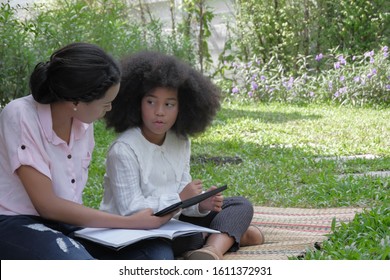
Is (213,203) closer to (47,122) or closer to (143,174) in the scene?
(143,174)

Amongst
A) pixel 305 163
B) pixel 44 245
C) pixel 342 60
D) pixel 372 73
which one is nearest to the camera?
pixel 44 245

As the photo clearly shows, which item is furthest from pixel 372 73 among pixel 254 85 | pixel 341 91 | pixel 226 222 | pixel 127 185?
pixel 127 185

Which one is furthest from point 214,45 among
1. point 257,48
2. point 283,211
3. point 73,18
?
point 283,211

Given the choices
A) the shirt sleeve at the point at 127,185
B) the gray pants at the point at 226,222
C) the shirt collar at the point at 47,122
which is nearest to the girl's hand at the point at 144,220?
the shirt sleeve at the point at 127,185

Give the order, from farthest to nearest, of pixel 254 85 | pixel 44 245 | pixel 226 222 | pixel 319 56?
pixel 319 56
pixel 254 85
pixel 226 222
pixel 44 245

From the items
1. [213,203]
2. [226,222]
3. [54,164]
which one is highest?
[54,164]

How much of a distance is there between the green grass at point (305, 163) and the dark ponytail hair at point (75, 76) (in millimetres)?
1198

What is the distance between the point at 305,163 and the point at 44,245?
3.71 m

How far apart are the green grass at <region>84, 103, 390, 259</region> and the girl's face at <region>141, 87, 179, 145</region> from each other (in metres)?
0.91

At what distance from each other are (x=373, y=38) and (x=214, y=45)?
2.94m

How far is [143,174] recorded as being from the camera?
11.4 feet

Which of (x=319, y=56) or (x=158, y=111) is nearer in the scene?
(x=158, y=111)

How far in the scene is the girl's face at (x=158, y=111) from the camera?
11.6ft

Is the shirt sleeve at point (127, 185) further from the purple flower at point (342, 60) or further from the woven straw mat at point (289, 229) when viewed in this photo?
the purple flower at point (342, 60)
